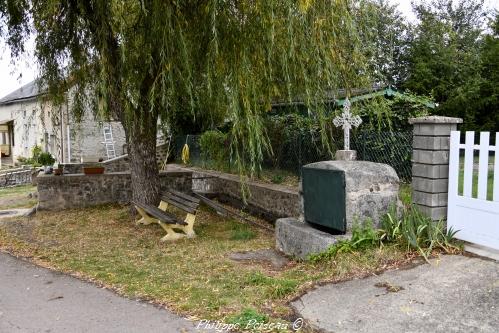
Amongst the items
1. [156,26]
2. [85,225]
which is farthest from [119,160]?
[156,26]

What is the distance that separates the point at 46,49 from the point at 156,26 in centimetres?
386

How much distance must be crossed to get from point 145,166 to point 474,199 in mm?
6414

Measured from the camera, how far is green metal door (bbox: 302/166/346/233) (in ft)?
20.1

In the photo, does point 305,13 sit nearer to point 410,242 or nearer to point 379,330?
point 410,242

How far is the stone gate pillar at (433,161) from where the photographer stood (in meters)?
5.90

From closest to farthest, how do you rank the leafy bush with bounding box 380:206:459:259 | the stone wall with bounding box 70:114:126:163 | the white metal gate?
1. the white metal gate
2. the leafy bush with bounding box 380:206:459:259
3. the stone wall with bounding box 70:114:126:163

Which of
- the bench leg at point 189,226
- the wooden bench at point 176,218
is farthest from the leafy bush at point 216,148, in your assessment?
the bench leg at point 189,226

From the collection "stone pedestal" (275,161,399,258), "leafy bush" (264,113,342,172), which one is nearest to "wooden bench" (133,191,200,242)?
"stone pedestal" (275,161,399,258)

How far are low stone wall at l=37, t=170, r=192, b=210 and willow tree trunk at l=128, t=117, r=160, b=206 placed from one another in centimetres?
169

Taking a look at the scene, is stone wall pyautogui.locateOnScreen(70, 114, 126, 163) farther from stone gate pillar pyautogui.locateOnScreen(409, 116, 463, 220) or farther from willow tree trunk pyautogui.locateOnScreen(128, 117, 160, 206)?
stone gate pillar pyautogui.locateOnScreen(409, 116, 463, 220)

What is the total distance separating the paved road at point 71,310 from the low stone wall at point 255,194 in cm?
426

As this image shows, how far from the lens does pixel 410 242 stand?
18.7ft

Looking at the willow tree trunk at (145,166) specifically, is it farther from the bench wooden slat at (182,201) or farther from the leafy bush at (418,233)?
the leafy bush at (418,233)

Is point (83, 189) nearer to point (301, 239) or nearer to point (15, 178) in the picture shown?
point (301, 239)
